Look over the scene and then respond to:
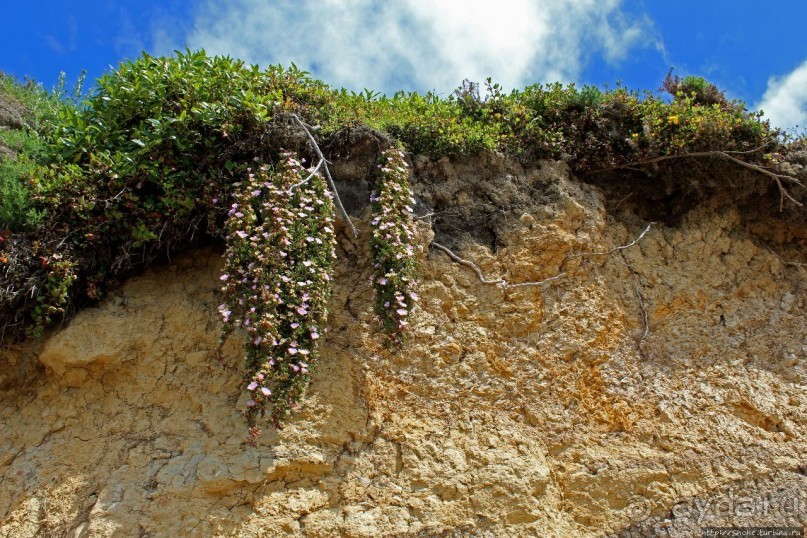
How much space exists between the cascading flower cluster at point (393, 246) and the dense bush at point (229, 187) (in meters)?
0.01

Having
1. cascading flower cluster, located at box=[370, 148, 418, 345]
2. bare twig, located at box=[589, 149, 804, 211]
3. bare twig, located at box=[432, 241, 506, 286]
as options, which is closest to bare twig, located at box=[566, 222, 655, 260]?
bare twig, located at box=[589, 149, 804, 211]

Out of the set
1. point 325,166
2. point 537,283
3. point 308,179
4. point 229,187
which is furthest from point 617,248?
point 229,187

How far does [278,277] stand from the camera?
14.1 ft

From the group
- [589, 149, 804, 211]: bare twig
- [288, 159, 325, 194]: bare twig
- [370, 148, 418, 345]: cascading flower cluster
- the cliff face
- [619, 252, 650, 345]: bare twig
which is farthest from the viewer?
[589, 149, 804, 211]: bare twig

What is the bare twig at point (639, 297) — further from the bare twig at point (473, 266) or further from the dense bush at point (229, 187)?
the bare twig at point (473, 266)

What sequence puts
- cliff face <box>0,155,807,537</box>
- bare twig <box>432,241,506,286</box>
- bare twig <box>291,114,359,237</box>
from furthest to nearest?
bare twig <box>432,241,506,286</box>, bare twig <box>291,114,359,237</box>, cliff face <box>0,155,807,537</box>

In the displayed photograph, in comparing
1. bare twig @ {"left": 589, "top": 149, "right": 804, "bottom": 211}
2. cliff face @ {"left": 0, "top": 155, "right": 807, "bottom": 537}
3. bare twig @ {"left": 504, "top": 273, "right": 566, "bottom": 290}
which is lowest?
cliff face @ {"left": 0, "top": 155, "right": 807, "bottom": 537}

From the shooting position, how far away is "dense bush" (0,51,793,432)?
170 inches

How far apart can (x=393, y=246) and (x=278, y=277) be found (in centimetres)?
89

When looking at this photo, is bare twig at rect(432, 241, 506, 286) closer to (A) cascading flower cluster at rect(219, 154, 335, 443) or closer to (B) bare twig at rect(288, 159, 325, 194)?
(A) cascading flower cluster at rect(219, 154, 335, 443)

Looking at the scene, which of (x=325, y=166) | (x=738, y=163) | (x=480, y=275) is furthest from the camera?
(x=738, y=163)

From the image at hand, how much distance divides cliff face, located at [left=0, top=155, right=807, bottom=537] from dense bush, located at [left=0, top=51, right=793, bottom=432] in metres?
0.28

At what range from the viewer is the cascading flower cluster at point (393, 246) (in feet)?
15.1

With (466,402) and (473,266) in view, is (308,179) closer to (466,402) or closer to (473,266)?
(473,266)
